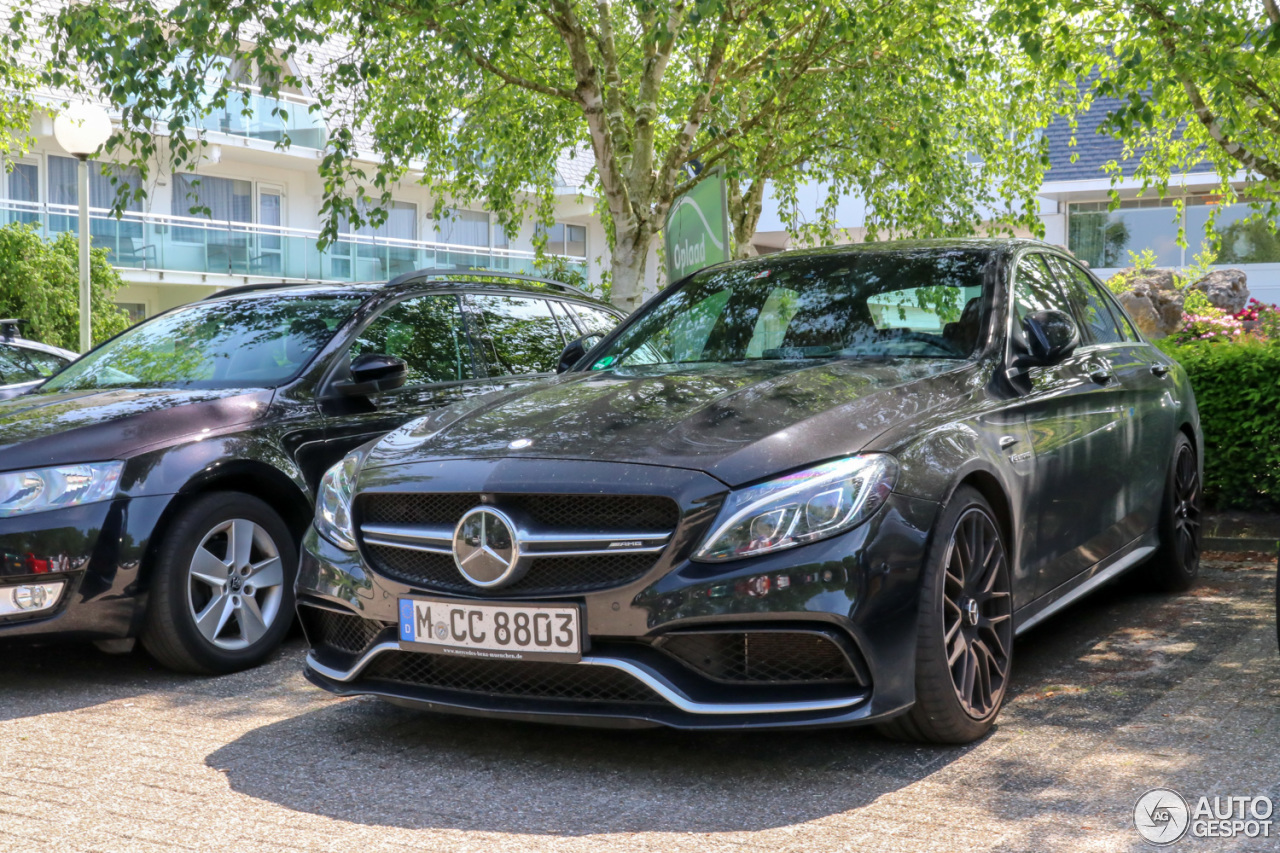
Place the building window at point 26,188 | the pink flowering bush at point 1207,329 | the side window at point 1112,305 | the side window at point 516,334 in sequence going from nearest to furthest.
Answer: the side window at point 1112,305 < the side window at point 516,334 < the pink flowering bush at point 1207,329 < the building window at point 26,188

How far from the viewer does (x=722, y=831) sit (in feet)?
10.7

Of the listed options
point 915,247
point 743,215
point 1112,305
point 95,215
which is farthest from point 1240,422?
point 95,215

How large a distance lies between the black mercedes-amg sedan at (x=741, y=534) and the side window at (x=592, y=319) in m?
2.50

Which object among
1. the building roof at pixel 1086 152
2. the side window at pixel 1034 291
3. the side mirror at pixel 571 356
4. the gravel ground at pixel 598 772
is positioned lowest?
the gravel ground at pixel 598 772

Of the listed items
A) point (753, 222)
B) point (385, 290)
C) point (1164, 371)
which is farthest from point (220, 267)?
point (1164, 371)

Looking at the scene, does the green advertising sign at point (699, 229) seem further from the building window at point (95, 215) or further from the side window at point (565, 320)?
the building window at point (95, 215)

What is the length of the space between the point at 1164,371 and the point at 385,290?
3.60 m

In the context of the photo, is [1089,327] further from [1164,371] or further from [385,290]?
[385,290]

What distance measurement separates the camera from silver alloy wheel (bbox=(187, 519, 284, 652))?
503 cm

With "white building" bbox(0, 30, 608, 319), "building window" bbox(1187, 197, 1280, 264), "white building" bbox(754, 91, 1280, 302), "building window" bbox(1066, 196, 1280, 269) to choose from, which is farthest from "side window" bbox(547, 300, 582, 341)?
"building window" bbox(1187, 197, 1280, 264)

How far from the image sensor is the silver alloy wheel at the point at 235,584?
16.5ft

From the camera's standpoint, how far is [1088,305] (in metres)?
5.70

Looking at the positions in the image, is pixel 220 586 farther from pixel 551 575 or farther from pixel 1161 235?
pixel 1161 235

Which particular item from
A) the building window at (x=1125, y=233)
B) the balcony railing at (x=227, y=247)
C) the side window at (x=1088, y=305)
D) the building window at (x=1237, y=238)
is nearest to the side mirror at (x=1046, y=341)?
the side window at (x=1088, y=305)
